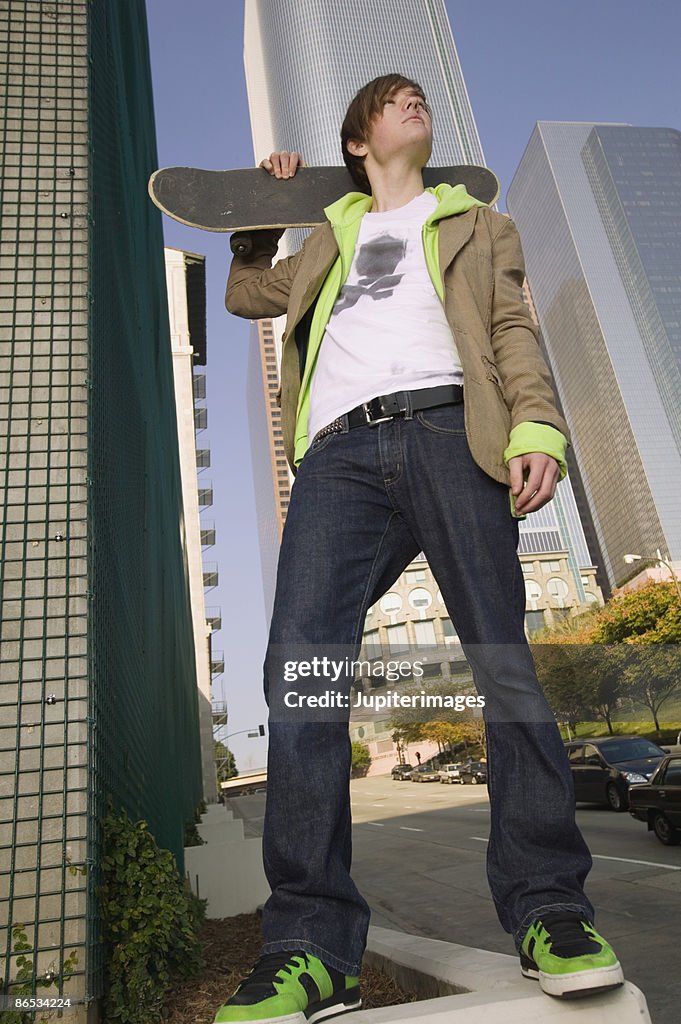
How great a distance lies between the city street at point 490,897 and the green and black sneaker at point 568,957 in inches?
90.9

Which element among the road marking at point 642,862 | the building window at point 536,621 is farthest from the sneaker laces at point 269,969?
the building window at point 536,621

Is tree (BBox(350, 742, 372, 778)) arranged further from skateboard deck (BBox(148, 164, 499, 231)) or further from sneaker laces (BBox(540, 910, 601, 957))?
sneaker laces (BBox(540, 910, 601, 957))

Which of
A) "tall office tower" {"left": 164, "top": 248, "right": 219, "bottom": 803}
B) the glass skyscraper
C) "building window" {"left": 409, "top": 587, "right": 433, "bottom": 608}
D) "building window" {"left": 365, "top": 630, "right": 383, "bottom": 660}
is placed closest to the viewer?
"building window" {"left": 365, "top": 630, "right": 383, "bottom": 660}

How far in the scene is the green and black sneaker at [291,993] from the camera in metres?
1.14

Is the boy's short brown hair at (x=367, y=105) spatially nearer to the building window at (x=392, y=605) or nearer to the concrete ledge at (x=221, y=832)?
Answer: the concrete ledge at (x=221, y=832)

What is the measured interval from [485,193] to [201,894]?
4.83 m

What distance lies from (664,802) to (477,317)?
30.2 ft

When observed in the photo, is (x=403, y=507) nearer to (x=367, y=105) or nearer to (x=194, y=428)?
(x=367, y=105)

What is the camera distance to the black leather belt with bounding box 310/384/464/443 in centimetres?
165

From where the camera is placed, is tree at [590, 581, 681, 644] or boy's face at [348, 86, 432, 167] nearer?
boy's face at [348, 86, 432, 167]

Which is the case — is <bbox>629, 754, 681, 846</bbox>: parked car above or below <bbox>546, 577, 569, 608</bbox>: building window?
below

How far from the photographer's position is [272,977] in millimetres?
1203

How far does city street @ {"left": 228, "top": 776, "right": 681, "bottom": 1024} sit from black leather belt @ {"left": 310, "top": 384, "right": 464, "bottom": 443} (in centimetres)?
282

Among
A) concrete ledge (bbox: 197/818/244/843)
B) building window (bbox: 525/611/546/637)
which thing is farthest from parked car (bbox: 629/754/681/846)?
building window (bbox: 525/611/546/637)
